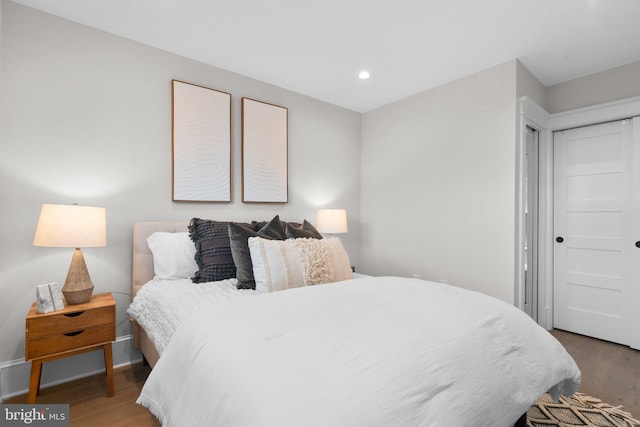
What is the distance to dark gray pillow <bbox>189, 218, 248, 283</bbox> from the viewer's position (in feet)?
7.34

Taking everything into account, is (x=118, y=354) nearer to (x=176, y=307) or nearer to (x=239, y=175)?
(x=176, y=307)

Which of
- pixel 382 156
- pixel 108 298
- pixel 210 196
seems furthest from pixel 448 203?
pixel 108 298

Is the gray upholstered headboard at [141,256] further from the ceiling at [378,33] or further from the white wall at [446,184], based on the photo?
the white wall at [446,184]

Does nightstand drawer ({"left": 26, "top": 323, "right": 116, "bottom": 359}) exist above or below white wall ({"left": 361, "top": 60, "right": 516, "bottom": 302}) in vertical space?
below

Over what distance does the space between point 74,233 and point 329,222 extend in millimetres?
2257

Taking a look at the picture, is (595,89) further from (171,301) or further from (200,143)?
(171,301)

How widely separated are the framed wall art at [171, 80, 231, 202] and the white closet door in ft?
11.5

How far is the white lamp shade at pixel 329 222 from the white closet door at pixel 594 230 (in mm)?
2362

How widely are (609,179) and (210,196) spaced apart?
3862 millimetres

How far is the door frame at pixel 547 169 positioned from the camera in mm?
2832

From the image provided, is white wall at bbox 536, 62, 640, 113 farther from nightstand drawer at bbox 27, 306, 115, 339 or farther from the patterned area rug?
nightstand drawer at bbox 27, 306, 115, 339

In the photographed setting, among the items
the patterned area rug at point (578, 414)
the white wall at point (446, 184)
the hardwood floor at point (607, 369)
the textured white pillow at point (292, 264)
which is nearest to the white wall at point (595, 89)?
the white wall at point (446, 184)

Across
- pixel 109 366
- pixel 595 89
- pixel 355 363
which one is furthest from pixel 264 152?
pixel 595 89

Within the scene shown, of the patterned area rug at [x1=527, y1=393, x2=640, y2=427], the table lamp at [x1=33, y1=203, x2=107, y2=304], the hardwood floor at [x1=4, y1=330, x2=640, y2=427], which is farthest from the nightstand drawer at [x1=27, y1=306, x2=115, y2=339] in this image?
the patterned area rug at [x1=527, y1=393, x2=640, y2=427]
